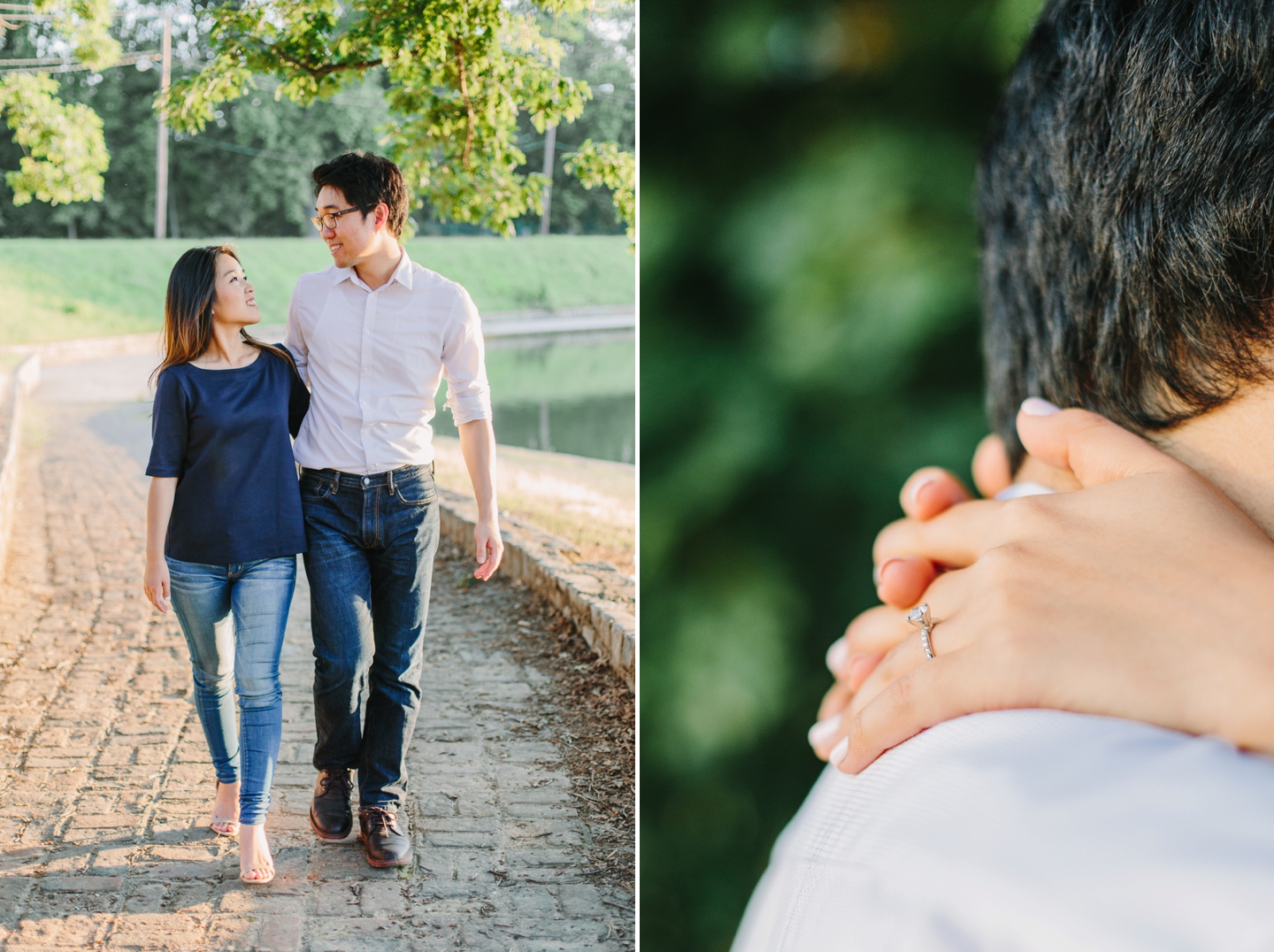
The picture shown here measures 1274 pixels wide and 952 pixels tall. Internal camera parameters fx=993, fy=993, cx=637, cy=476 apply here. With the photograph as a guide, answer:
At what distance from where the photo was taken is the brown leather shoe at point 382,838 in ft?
6.47

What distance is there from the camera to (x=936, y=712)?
86cm

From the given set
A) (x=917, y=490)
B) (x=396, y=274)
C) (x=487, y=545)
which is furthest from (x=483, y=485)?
(x=917, y=490)

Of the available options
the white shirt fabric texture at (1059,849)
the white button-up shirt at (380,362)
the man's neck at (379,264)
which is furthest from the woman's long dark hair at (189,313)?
the white shirt fabric texture at (1059,849)

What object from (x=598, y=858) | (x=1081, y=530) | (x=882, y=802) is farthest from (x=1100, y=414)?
(x=598, y=858)

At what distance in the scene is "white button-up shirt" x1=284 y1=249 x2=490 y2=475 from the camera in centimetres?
187

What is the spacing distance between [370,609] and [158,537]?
0.42 meters

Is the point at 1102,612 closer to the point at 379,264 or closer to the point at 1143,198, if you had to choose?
the point at 1143,198

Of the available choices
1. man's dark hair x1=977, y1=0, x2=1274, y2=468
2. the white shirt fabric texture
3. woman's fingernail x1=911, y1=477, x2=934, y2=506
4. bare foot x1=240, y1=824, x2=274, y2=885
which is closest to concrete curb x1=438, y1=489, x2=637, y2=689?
bare foot x1=240, y1=824, x2=274, y2=885

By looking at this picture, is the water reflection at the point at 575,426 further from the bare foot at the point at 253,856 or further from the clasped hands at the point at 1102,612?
the clasped hands at the point at 1102,612

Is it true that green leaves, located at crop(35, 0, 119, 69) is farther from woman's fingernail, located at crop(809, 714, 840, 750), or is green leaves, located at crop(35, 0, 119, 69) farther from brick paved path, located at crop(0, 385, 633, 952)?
woman's fingernail, located at crop(809, 714, 840, 750)

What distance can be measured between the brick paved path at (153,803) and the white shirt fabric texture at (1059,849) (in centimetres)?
141

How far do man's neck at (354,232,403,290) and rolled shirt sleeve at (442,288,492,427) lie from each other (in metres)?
0.14

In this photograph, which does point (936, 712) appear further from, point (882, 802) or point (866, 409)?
point (866, 409)

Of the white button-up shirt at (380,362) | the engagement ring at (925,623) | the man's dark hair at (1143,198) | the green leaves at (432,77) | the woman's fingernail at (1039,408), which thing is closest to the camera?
the man's dark hair at (1143,198)
